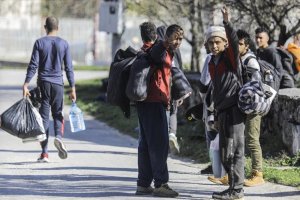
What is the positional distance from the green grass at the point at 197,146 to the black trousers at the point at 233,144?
1250 mm

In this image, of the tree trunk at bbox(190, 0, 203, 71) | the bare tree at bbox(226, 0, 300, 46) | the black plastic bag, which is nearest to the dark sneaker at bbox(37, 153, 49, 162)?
the black plastic bag

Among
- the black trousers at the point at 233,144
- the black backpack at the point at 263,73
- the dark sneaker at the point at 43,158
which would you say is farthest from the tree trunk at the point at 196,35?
the black trousers at the point at 233,144

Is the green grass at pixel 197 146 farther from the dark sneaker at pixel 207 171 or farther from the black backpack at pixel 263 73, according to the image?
the black backpack at pixel 263 73

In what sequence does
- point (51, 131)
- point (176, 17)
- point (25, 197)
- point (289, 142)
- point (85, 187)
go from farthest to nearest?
point (176, 17) → point (51, 131) → point (289, 142) → point (85, 187) → point (25, 197)

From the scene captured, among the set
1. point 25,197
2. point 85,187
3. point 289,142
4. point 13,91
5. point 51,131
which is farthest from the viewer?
point 13,91

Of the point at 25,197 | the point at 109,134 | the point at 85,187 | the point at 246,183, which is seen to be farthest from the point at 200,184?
the point at 109,134

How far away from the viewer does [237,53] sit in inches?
337

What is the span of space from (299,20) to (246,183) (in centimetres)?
642

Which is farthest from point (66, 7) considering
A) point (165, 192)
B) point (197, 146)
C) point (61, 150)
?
point (165, 192)

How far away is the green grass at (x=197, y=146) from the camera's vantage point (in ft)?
33.8

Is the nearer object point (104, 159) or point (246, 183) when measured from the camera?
point (246, 183)

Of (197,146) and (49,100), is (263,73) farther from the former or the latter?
(197,146)

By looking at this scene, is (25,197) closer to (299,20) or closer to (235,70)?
(235,70)

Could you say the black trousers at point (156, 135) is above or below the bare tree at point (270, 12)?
below
